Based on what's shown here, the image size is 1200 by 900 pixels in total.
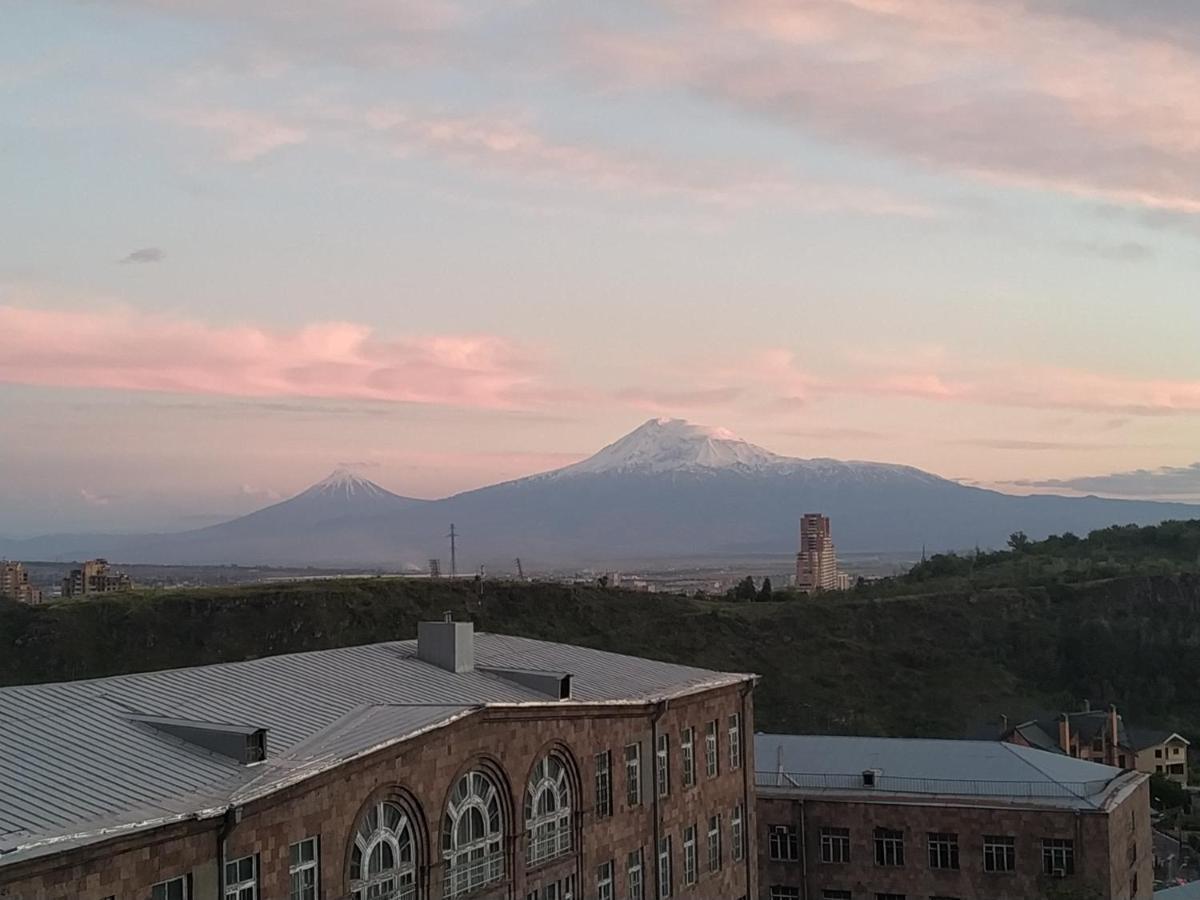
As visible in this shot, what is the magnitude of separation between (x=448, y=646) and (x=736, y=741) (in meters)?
12.0

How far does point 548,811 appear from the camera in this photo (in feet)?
98.6

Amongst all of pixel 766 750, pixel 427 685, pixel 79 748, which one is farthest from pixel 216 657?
pixel 79 748

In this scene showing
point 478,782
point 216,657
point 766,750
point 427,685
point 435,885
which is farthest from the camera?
point 216,657

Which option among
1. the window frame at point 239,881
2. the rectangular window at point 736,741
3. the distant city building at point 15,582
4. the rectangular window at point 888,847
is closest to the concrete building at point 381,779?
the window frame at point 239,881

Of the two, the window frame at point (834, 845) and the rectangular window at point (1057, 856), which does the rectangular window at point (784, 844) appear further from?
the rectangular window at point (1057, 856)

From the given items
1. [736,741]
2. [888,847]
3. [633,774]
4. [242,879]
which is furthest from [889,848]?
[242,879]

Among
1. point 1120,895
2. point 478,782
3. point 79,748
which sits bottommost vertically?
point 1120,895

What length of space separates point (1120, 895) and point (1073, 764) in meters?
4.86

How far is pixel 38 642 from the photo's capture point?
90500mm

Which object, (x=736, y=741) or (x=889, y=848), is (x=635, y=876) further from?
(x=889, y=848)

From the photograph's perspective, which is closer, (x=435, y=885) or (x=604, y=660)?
(x=435, y=885)

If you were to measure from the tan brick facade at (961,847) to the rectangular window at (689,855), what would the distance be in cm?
833

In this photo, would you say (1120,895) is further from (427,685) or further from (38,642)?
(38,642)

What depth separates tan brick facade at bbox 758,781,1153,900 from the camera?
Answer: 1596 inches
